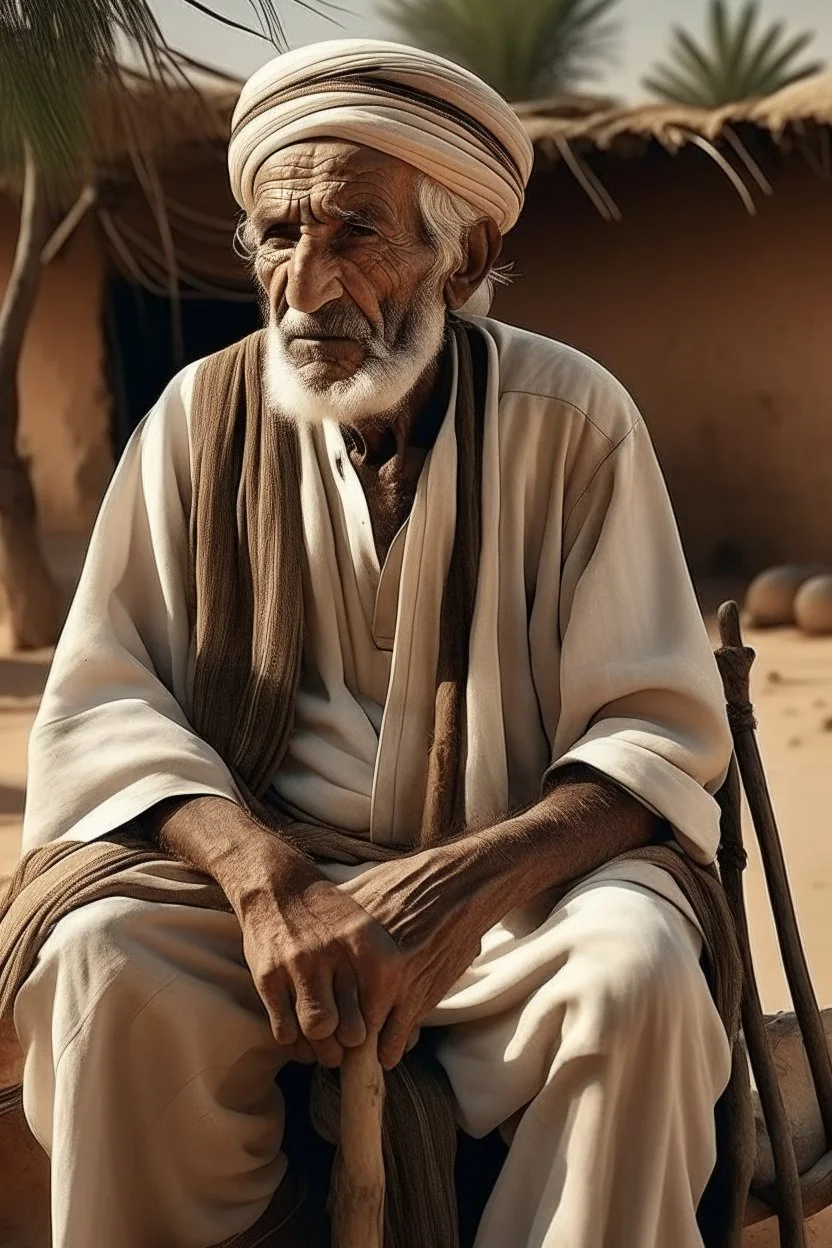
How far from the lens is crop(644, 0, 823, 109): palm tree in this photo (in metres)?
21.4

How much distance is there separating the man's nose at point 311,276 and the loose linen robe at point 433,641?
10.7 inches

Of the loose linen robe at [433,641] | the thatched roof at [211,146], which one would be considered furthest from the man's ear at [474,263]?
the thatched roof at [211,146]

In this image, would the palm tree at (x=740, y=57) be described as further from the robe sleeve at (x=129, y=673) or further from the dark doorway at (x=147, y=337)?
the robe sleeve at (x=129, y=673)

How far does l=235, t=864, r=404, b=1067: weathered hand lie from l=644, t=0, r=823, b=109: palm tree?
20.4m

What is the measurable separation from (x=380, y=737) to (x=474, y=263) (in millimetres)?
788

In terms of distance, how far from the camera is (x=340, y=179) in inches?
103

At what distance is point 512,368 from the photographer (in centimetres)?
286

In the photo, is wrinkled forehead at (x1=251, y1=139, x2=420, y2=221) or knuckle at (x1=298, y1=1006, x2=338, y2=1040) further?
wrinkled forehead at (x1=251, y1=139, x2=420, y2=221)

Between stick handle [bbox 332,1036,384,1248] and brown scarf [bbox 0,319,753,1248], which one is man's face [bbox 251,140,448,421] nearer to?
brown scarf [bbox 0,319,753,1248]

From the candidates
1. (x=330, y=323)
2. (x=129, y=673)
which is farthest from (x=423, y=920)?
(x=330, y=323)

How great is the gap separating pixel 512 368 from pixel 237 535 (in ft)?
1.72

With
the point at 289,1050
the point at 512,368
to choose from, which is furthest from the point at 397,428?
the point at 289,1050

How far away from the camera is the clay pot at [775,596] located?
9086mm

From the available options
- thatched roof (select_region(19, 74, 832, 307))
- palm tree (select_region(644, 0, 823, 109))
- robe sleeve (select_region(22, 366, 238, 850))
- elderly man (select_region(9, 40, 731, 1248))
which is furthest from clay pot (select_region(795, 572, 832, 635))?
palm tree (select_region(644, 0, 823, 109))
